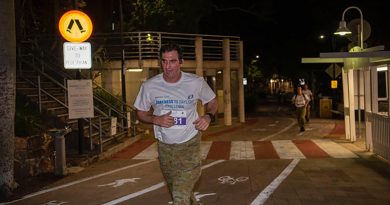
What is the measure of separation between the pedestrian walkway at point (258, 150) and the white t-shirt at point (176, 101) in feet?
28.8

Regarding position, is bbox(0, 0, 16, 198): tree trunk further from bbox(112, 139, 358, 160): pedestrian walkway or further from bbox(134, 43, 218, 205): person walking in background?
bbox(112, 139, 358, 160): pedestrian walkway

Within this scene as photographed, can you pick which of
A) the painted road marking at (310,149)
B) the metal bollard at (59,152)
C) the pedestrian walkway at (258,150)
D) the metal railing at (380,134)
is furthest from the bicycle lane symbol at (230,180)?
the painted road marking at (310,149)

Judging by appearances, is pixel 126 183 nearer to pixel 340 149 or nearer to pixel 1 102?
pixel 1 102

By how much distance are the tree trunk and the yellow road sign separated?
12.6ft

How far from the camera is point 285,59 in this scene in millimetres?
57656

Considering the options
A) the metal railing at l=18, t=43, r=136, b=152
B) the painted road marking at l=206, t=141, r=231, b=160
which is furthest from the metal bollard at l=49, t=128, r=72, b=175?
the metal railing at l=18, t=43, r=136, b=152

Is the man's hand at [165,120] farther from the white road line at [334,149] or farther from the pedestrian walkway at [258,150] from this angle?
the white road line at [334,149]

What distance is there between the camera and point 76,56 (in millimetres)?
13867

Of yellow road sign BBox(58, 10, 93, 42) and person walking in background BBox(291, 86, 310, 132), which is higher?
yellow road sign BBox(58, 10, 93, 42)

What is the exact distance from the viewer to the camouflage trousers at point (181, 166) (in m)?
5.65

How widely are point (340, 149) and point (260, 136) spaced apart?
5.02 m

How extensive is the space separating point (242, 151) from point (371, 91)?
3839 millimetres

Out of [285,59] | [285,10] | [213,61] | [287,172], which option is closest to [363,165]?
[287,172]

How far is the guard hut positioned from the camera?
42.1 feet
